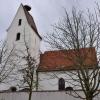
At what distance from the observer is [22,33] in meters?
34.6

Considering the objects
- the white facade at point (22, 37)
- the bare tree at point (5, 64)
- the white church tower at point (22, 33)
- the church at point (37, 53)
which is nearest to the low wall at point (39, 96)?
the bare tree at point (5, 64)

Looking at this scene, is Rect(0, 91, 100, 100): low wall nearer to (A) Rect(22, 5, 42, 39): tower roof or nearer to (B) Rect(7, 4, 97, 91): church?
(B) Rect(7, 4, 97, 91): church

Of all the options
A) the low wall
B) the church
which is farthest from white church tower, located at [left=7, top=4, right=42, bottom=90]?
the low wall

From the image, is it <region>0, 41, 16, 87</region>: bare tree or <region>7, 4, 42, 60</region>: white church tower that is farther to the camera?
<region>7, 4, 42, 60</region>: white church tower

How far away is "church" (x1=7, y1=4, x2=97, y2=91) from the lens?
30.1 metres

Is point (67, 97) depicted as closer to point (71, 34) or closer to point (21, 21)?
Result: point (71, 34)

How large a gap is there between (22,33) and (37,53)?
374cm

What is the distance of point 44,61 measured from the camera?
3400cm

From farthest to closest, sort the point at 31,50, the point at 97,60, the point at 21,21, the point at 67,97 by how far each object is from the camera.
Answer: the point at 21,21 < the point at 31,50 < the point at 67,97 < the point at 97,60

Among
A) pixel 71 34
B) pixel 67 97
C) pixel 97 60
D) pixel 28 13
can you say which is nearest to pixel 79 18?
pixel 71 34

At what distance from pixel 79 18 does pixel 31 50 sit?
19.0 meters

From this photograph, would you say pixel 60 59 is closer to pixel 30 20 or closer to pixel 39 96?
pixel 30 20

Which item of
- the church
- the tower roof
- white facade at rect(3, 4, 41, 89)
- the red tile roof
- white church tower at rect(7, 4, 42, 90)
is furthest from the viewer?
the tower roof

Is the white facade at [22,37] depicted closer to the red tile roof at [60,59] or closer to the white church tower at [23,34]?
the white church tower at [23,34]
